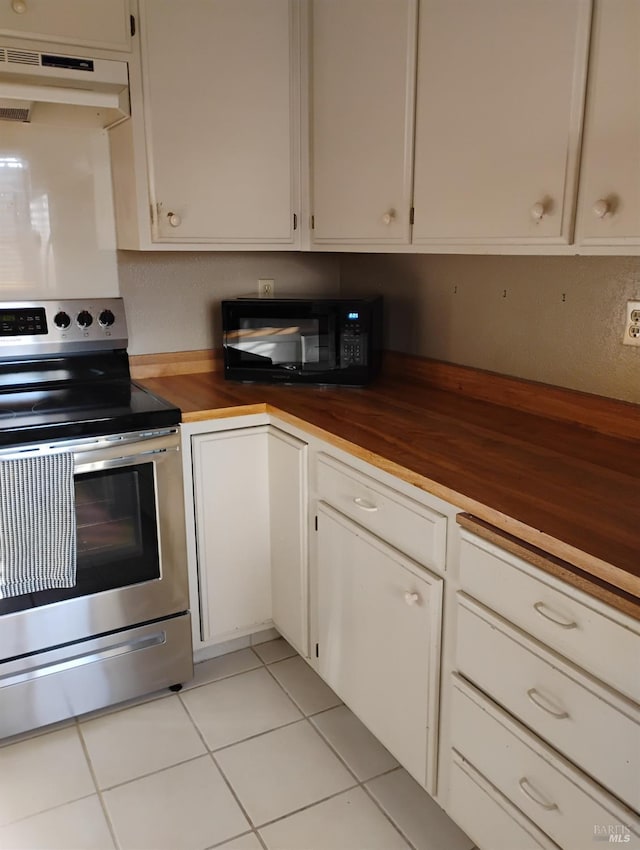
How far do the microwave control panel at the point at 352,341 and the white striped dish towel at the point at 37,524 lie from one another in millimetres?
906

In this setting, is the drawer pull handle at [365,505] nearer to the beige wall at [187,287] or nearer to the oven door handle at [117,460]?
the oven door handle at [117,460]

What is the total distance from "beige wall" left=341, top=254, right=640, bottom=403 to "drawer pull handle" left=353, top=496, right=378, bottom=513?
0.67 m

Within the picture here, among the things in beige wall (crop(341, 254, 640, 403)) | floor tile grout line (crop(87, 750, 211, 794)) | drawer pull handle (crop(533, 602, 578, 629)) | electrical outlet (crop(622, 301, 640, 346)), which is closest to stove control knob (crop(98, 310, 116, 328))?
beige wall (crop(341, 254, 640, 403))

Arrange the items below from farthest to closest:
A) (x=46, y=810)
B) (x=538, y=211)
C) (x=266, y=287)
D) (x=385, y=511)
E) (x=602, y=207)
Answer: (x=266, y=287) → (x=46, y=810) → (x=385, y=511) → (x=538, y=211) → (x=602, y=207)

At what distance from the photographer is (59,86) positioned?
187cm

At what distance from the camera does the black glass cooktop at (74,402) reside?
171cm

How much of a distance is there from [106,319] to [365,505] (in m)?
1.19

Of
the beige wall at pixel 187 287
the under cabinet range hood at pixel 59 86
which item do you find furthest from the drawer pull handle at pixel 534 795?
the under cabinet range hood at pixel 59 86

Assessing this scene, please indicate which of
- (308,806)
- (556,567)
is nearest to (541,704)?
(556,567)

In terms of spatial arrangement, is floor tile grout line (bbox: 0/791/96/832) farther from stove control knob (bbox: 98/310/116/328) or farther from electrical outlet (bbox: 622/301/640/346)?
electrical outlet (bbox: 622/301/640/346)

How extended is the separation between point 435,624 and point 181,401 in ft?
3.39

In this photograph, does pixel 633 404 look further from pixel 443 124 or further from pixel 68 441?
pixel 68 441

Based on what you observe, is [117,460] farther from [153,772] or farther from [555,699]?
[555,699]

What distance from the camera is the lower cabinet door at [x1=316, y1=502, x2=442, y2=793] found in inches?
57.2
